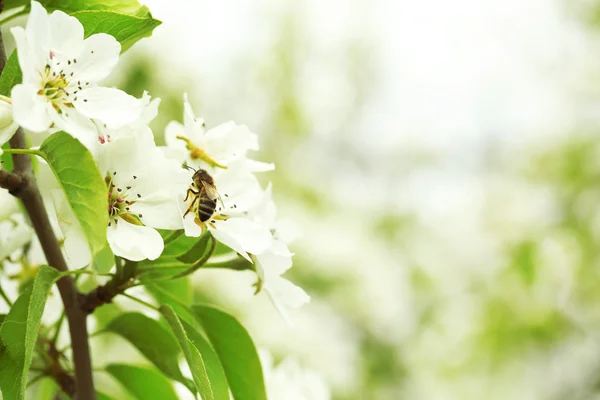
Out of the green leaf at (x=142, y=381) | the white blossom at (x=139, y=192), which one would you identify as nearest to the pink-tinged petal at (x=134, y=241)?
the white blossom at (x=139, y=192)

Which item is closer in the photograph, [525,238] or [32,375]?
[32,375]

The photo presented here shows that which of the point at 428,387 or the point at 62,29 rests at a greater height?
the point at 62,29

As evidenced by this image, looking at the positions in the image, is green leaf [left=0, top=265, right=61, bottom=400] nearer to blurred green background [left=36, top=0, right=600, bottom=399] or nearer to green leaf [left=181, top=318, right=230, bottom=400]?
green leaf [left=181, top=318, right=230, bottom=400]

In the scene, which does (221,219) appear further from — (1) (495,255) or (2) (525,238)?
(1) (495,255)

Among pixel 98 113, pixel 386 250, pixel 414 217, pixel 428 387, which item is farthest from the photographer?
pixel 414 217

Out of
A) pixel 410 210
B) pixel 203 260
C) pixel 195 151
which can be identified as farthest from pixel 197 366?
pixel 410 210

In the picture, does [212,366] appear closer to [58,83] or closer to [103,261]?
[103,261]

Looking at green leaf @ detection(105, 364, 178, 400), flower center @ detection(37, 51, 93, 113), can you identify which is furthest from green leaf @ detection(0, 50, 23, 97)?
green leaf @ detection(105, 364, 178, 400)

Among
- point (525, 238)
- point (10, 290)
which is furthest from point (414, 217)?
point (10, 290)
